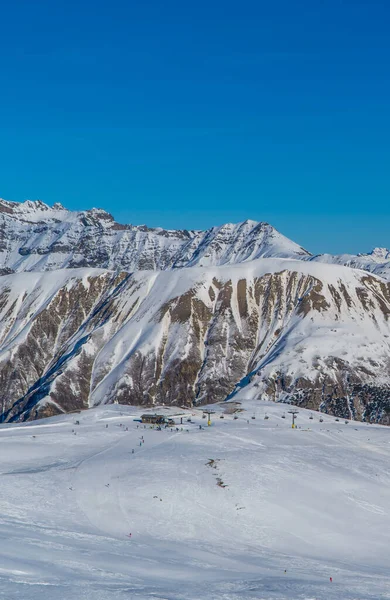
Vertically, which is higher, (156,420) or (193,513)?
(156,420)

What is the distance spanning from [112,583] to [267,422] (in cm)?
8257

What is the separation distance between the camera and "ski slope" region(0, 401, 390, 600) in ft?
102

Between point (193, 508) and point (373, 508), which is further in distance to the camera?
point (373, 508)

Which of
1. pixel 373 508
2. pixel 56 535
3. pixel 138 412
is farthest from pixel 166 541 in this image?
pixel 138 412

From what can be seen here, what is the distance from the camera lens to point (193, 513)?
54.3m

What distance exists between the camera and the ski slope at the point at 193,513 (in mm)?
30938

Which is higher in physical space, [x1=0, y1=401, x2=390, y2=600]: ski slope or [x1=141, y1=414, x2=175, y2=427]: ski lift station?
[x1=141, y1=414, x2=175, y2=427]: ski lift station

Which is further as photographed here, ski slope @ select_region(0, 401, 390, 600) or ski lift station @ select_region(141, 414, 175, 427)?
ski lift station @ select_region(141, 414, 175, 427)

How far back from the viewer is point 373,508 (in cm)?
6081

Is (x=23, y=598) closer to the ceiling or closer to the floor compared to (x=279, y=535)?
closer to the ceiling

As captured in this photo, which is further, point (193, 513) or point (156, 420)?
point (156, 420)

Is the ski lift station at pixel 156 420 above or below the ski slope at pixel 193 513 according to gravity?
above

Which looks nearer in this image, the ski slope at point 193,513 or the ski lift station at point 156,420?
the ski slope at point 193,513

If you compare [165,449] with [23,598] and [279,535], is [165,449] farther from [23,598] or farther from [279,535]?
[23,598]
